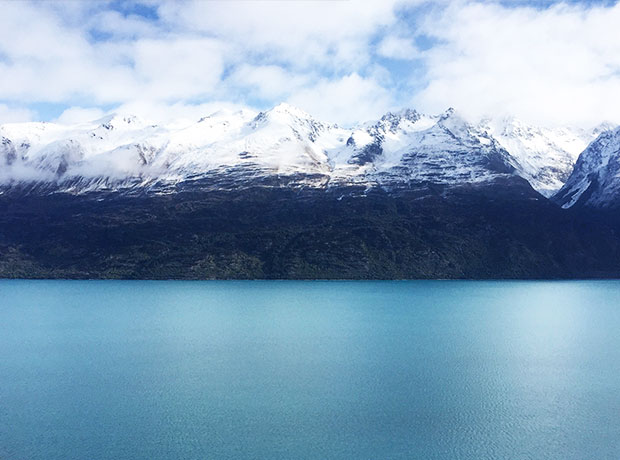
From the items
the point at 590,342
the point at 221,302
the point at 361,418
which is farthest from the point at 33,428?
the point at 221,302

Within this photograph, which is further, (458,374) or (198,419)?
(458,374)

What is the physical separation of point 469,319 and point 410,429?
6937cm

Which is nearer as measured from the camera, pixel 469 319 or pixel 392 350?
pixel 392 350

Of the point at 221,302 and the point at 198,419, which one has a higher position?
the point at 221,302

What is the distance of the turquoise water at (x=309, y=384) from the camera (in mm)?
47875

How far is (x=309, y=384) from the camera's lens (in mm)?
65000

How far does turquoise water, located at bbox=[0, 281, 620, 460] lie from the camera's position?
47875mm

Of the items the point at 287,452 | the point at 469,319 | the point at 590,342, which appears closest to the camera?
the point at 287,452

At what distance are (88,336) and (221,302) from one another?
169 feet

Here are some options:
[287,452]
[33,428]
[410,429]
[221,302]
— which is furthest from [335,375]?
[221,302]

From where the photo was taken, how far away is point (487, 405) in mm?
58188

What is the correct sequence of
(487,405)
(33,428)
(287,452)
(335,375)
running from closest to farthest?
(287,452) < (33,428) < (487,405) < (335,375)

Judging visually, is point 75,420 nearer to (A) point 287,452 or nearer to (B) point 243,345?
(A) point 287,452

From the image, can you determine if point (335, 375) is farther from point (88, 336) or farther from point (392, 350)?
point (88, 336)
